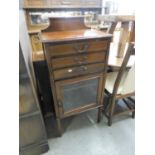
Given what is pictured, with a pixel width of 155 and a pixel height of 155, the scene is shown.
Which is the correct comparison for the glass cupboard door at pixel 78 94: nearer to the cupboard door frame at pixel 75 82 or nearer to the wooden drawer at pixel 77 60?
the cupboard door frame at pixel 75 82

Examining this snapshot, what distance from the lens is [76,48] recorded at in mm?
1011

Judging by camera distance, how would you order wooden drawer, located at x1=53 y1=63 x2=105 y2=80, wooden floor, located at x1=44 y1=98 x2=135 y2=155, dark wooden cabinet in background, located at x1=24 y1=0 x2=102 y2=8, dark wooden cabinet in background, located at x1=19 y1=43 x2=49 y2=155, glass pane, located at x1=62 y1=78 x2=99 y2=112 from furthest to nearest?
dark wooden cabinet in background, located at x1=24 y1=0 x2=102 y2=8 < wooden floor, located at x1=44 y1=98 x2=135 y2=155 < glass pane, located at x1=62 y1=78 x2=99 y2=112 < wooden drawer, located at x1=53 y1=63 x2=105 y2=80 < dark wooden cabinet in background, located at x1=19 y1=43 x2=49 y2=155

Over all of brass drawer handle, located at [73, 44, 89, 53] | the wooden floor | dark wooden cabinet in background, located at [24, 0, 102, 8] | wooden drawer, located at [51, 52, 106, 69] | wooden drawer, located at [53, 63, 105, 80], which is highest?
dark wooden cabinet in background, located at [24, 0, 102, 8]

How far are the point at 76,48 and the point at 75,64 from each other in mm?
126

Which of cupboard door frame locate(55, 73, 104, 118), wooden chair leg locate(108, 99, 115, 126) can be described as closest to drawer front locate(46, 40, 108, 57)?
cupboard door frame locate(55, 73, 104, 118)

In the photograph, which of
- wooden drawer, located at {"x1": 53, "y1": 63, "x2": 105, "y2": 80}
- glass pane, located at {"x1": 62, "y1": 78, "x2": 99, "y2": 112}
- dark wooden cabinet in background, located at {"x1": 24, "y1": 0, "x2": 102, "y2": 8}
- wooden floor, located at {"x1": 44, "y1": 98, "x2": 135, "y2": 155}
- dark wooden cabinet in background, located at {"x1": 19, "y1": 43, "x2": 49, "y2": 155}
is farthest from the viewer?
dark wooden cabinet in background, located at {"x1": 24, "y1": 0, "x2": 102, "y2": 8}

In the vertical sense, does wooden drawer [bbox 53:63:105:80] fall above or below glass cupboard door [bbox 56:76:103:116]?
above

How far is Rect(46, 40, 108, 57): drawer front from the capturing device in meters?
0.96

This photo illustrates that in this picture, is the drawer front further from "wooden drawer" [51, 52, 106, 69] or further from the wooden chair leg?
the wooden chair leg
